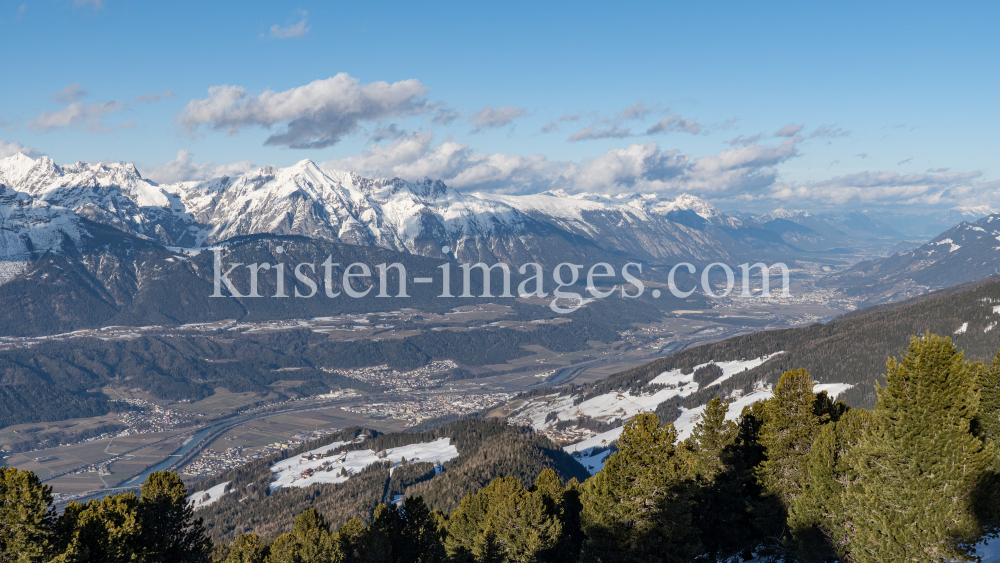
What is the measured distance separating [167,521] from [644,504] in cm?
3489

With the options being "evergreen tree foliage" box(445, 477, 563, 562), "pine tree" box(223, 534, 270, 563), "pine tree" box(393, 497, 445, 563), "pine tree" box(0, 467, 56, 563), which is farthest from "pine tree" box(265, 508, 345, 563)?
"pine tree" box(0, 467, 56, 563)

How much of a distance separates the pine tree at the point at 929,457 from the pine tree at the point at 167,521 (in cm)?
4631

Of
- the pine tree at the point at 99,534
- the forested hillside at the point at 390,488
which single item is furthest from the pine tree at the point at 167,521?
the forested hillside at the point at 390,488

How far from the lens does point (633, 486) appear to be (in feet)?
168

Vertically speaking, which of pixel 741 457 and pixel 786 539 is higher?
pixel 741 457

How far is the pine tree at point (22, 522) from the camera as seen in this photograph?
35.1m

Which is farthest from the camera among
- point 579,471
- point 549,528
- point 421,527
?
point 579,471

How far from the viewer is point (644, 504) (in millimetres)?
50656

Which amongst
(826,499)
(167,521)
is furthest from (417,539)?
(826,499)

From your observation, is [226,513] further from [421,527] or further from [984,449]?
[984,449]

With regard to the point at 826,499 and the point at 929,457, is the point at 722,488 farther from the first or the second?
the point at 929,457

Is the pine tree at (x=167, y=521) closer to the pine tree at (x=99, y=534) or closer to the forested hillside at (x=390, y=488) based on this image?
the pine tree at (x=99, y=534)

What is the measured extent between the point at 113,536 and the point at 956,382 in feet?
161

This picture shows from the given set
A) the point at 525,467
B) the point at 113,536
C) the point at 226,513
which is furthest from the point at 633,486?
the point at 226,513
